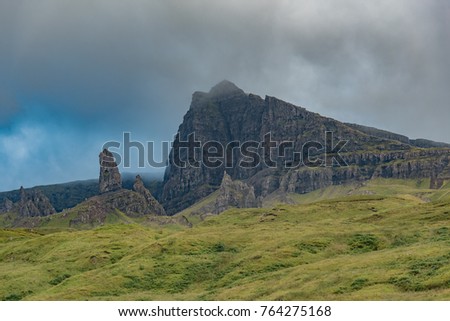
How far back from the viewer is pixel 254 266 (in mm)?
111250

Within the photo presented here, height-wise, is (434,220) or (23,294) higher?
(434,220)

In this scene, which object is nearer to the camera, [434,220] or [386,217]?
[434,220]

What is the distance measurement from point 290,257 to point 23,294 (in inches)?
2369

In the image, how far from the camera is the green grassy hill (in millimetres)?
75144

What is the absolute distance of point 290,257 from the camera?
382 ft

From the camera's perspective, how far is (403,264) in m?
82.1

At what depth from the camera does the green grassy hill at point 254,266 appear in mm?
75144
